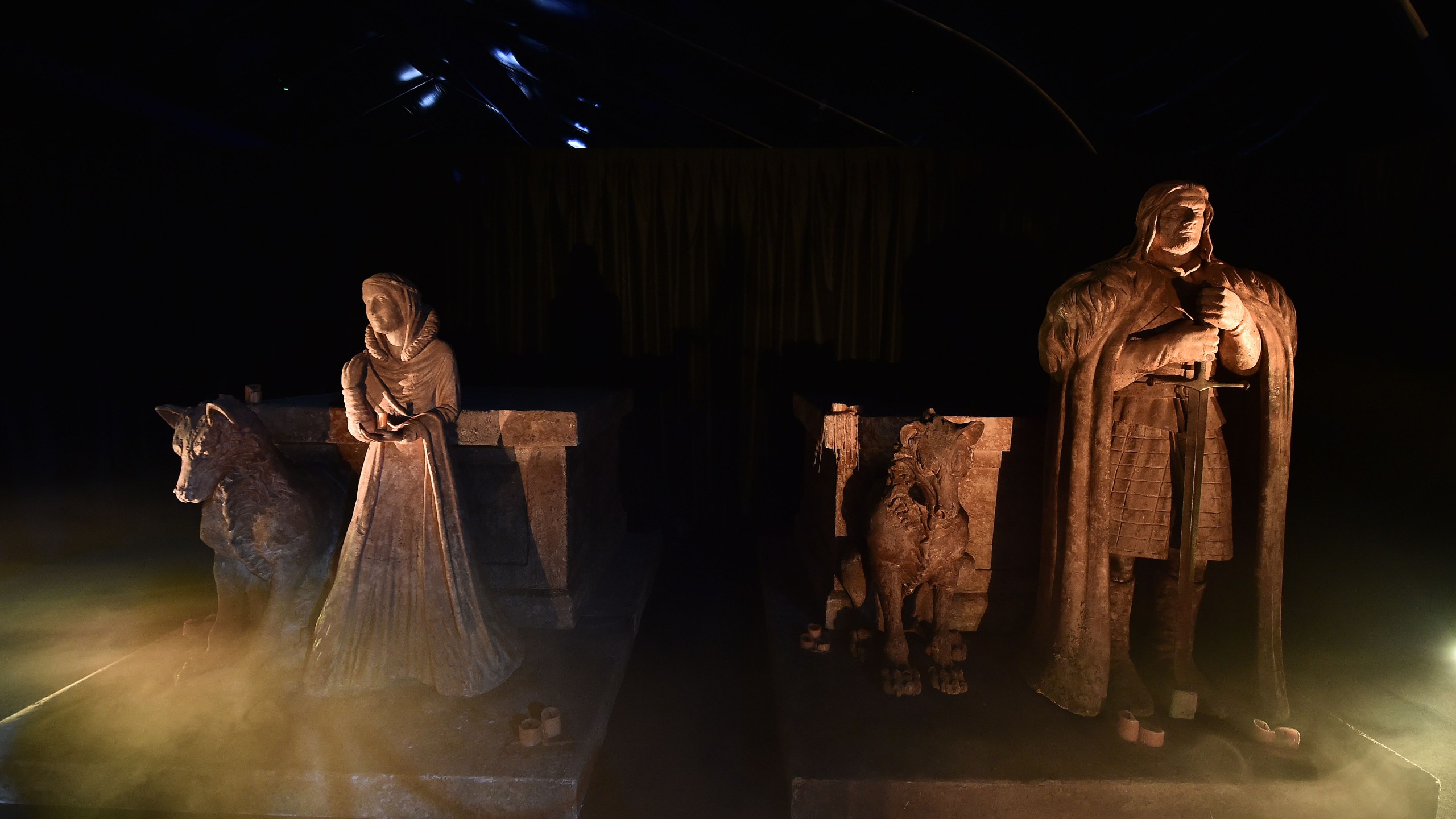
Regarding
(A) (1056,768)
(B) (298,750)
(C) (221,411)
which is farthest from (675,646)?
(C) (221,411)

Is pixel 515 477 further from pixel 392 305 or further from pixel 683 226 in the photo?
pixel 683 226

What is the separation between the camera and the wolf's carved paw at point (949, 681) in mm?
2557

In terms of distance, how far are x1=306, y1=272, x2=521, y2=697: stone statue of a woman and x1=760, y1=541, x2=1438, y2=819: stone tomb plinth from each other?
139cm

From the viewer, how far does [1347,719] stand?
269 cm

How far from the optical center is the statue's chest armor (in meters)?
2.45

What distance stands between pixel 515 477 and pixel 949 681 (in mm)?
2139

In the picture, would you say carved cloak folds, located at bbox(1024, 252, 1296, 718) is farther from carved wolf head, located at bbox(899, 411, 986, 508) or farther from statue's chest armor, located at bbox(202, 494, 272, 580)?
statue's chest armor, located at bbox(202, 494, 272, 580)

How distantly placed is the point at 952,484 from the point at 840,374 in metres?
1.99

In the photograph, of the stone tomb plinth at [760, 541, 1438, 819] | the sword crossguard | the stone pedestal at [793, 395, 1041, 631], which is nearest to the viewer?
the stone tomb plinth at [760, 541, 1438, 819]

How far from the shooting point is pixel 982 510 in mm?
3076

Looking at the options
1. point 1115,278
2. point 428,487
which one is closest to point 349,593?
point 428,487

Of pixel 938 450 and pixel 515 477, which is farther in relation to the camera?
pixel 515 477

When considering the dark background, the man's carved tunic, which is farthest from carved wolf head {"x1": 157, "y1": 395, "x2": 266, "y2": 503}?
the man's carved tunic

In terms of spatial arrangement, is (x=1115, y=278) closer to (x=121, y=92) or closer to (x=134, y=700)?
(x=134, y=700)
